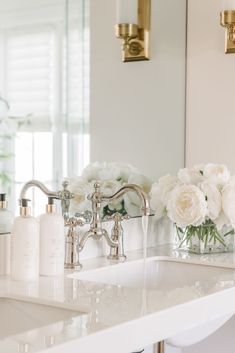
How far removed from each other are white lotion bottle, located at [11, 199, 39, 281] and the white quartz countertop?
0.03m

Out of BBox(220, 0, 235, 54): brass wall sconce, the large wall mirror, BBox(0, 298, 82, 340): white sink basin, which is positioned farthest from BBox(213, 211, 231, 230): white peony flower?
BBox(0, 298, 82, 340): white sink basin

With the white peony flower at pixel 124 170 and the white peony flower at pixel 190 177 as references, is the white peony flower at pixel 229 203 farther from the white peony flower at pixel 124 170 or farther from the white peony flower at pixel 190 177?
the white peony flower at pixel 124 170

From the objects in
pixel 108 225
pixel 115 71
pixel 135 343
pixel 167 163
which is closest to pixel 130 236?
pixel 108 225

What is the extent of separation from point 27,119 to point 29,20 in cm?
26

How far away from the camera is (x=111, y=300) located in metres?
1.50

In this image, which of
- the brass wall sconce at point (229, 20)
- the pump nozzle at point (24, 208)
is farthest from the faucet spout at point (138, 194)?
the brass wall sconce at point (229, 20)

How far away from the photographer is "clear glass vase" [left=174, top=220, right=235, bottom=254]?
7.37ft

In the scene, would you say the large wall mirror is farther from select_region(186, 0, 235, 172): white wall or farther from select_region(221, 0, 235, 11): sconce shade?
select_region(221, 0, 235, 11): sconce shade

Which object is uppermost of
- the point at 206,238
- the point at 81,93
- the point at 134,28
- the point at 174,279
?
the point at 134,28

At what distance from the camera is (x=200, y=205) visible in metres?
2.13

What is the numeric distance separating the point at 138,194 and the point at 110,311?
0.59 metres

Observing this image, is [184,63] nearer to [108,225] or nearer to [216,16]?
[216,16]

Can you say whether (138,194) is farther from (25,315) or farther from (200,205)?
(25,315)

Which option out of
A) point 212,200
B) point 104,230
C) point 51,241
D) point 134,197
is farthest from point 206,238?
point 51,241
